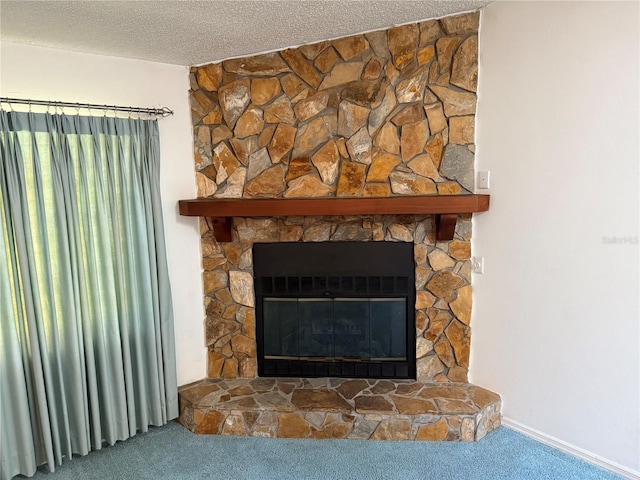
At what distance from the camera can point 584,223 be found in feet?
6.84

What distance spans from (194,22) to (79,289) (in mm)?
1575

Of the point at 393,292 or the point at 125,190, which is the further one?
the point at 393,292

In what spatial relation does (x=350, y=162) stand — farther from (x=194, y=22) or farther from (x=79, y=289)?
(x=79, y=289)

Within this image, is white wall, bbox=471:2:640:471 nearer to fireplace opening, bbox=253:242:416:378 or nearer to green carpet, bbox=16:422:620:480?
green carpet, bbox=16:422:620:480

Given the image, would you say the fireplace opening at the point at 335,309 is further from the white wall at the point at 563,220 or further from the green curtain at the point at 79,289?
the green curtain at the point at 79,289

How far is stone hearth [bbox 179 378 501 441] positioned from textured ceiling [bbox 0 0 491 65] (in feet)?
7.12

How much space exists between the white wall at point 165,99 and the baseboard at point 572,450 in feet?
6.84

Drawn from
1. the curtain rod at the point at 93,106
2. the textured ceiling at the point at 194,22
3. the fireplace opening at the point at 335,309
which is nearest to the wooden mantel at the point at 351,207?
the fireplace opening at the point at 335,309

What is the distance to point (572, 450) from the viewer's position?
224 centimetres

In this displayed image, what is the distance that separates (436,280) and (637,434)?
1234 millimetres

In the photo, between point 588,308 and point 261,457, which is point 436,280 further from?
point 261,457

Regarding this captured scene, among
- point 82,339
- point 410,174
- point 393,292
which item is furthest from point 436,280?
point 82,339

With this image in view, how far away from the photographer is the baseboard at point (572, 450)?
2.05 meters

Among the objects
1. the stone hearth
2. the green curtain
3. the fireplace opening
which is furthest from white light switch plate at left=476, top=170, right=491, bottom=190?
the green curtain
